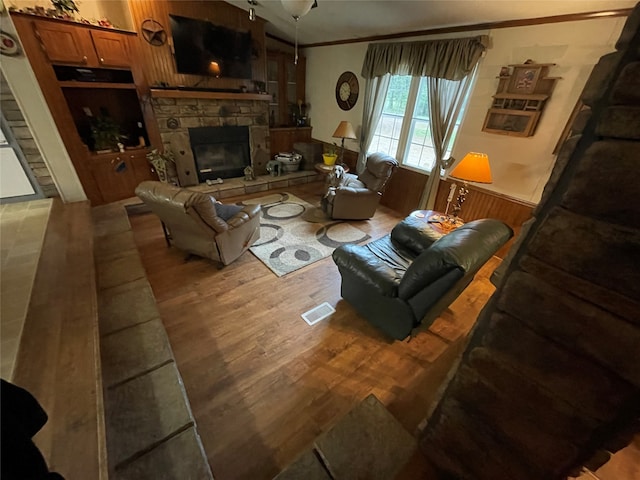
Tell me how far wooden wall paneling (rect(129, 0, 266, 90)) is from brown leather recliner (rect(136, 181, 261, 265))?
96.7 inches

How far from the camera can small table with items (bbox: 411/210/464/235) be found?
2609 millimetres

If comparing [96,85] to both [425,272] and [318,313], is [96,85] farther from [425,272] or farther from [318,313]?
[425,272]

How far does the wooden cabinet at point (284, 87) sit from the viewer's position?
5.02 meters

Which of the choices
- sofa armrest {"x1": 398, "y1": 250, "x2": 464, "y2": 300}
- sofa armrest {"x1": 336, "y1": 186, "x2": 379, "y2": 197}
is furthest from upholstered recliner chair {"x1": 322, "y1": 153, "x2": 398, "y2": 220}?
sofa armrest {"x1": 398, "y1": 250, "x2": 464, "y2": 300}

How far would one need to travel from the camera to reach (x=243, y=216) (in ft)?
9.00

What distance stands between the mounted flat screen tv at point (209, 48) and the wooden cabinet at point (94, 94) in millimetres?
562

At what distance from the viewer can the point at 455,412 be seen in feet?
3.42

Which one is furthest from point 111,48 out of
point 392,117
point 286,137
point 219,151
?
point 392,117

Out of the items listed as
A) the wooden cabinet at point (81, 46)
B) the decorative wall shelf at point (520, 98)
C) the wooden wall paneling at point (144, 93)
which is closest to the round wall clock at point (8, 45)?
the wooden cabinet at point (81, 46)

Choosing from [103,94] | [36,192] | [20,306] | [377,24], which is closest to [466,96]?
[377,24]

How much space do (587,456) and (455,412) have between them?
14.8 inches

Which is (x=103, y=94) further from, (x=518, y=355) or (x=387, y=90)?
(x=518, y=355)

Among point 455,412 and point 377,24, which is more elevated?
point 377,24

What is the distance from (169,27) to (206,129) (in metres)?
1.33
